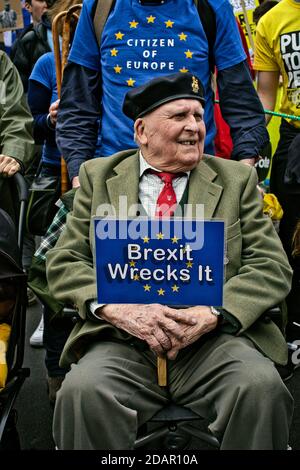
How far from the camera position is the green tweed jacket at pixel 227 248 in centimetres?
265

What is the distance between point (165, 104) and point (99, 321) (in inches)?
35.4

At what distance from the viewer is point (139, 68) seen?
325 centimetres

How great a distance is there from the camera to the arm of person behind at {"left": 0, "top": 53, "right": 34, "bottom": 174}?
3857 millimetres

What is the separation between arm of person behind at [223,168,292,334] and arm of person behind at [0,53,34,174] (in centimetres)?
148

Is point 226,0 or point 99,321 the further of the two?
point 226,0

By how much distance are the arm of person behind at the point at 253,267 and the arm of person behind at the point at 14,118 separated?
148 centimetres

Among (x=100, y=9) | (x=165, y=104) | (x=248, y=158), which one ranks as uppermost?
(x=100, y=9)

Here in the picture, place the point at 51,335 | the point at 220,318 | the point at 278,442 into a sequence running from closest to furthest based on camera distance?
the point at 278,442 → the point at 220,318 → the point at 51,335

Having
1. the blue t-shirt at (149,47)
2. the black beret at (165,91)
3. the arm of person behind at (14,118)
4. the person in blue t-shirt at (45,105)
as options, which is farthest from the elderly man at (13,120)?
the black beret at (165,91)

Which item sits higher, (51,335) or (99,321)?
(99,321)

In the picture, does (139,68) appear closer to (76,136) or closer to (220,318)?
(76,136)

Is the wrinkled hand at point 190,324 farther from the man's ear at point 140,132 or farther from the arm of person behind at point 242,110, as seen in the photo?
the arm of person behind at point 242,110

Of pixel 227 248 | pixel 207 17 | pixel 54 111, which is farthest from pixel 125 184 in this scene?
pixel 54 111
